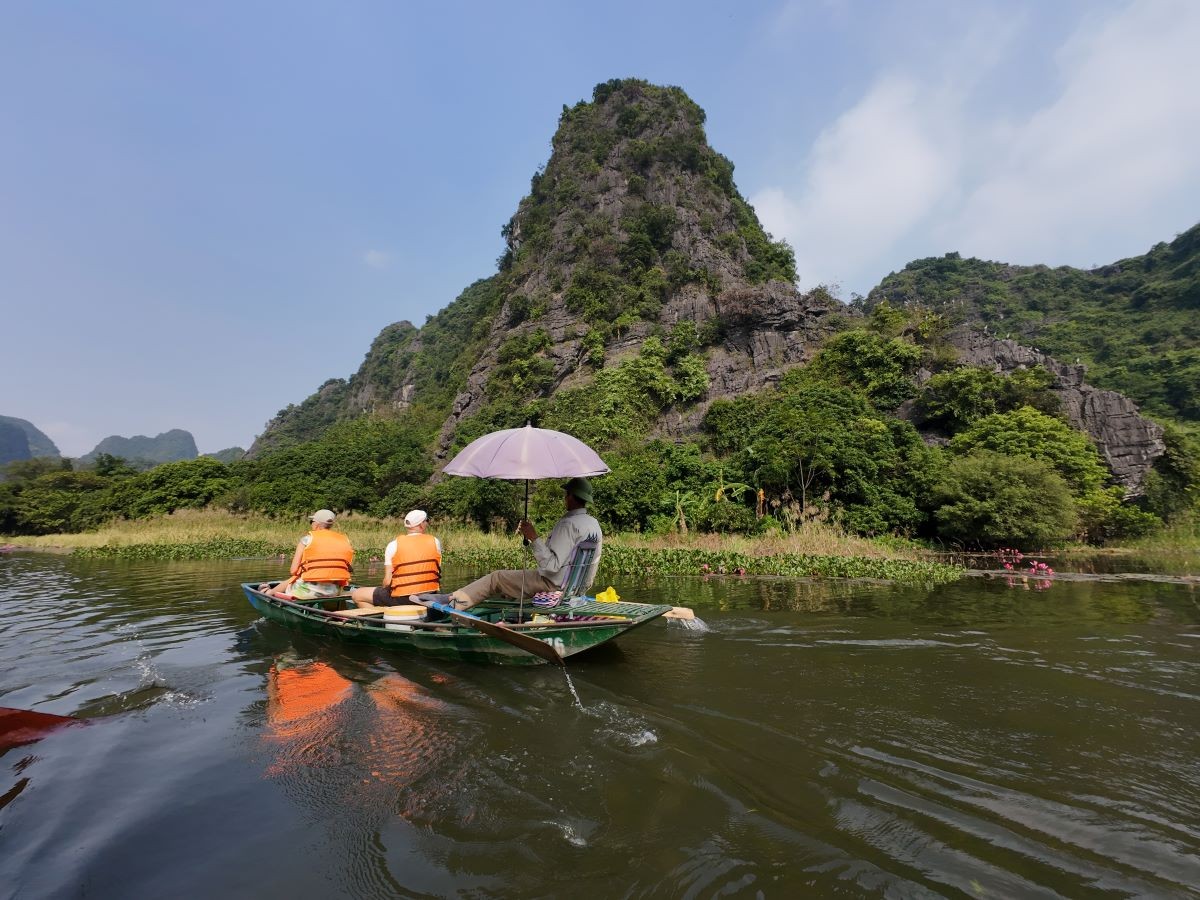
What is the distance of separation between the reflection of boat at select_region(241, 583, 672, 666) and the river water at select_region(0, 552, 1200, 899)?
0.72 feet

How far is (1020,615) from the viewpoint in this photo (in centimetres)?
812

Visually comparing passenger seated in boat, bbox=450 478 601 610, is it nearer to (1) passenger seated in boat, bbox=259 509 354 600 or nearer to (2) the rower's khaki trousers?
(2) the rower's khaki trousers

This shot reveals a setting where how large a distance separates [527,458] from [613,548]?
994 cm

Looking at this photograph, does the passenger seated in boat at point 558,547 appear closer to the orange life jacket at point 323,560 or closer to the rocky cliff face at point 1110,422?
the orange life jacket at point 323,560

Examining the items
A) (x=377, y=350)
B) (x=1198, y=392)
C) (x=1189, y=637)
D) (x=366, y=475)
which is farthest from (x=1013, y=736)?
(x=377, y=350)

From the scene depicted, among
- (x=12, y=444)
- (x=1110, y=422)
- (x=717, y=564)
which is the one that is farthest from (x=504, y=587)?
(x=12, y=444)

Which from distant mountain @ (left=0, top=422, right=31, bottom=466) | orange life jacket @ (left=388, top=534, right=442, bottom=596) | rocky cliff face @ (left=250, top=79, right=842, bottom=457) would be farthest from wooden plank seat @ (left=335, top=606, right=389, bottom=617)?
distant mountain @ (left=0, top=422, right=31, bottom=466)

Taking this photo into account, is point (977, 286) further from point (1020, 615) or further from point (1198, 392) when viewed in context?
point (1020, 615)

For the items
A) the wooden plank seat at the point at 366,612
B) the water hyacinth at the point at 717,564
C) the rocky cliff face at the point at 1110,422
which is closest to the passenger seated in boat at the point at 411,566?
the wooden plank seat at the point at 366,612

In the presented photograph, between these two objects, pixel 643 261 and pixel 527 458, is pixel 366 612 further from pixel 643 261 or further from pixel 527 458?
pixel 643 261

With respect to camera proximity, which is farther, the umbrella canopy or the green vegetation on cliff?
the green vegetation on cliff

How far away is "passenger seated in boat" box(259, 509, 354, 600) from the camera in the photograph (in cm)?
849

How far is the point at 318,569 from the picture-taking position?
28.0ft

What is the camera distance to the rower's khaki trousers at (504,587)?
6.82 meters
